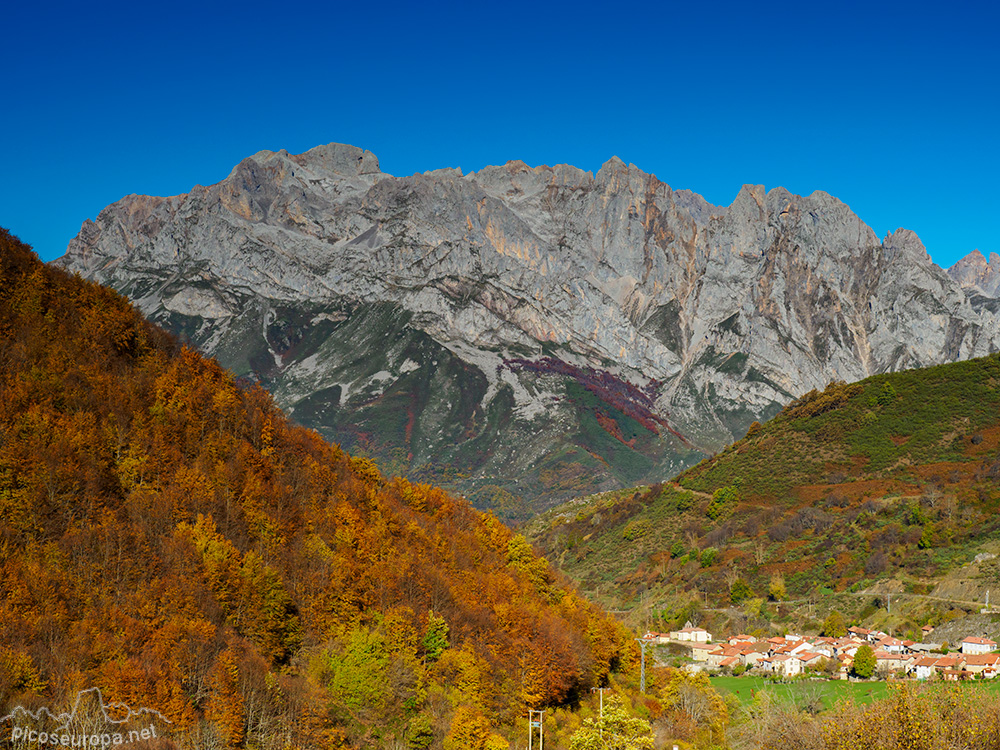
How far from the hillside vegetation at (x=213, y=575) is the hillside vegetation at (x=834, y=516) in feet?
197

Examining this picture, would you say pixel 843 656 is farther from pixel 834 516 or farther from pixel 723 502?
pixel 723 502

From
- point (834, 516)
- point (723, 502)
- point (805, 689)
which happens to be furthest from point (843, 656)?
point (723, 502)

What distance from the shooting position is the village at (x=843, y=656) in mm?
78500

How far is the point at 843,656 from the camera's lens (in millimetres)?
91625

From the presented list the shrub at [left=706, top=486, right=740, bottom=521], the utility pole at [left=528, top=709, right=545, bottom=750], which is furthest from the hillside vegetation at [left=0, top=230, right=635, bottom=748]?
the shrub at [left=706, top=486, right=740, bottom=521]

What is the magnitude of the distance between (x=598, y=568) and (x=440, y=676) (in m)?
104

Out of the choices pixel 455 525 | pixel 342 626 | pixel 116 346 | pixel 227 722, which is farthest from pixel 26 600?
pixel 455 525

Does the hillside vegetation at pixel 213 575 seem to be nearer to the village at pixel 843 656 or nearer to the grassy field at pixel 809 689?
the grassy field at pixel 809 689

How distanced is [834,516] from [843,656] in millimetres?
53352

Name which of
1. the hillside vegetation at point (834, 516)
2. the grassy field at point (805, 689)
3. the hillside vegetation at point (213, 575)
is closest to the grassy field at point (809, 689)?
the grassy field at point (805, 689)

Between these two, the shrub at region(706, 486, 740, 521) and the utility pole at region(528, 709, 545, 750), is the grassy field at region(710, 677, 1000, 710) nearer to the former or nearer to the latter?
the utility pole at region(528, 709, 545, 750)

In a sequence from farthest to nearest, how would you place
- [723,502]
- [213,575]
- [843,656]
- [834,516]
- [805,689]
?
[723,502] < [834,516] < [843,656] < [805,689] < [213,575]

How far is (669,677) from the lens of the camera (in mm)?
79125

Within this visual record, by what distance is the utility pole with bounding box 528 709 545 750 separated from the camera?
2223 inches
